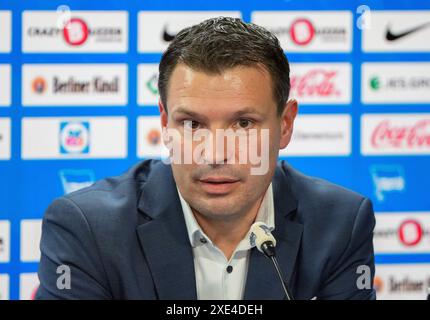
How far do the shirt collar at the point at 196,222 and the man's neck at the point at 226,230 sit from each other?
0.10ft

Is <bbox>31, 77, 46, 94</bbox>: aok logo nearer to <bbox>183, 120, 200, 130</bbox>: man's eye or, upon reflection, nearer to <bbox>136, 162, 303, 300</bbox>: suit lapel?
<bbox>136, 162, 303, 300</bbox>: suit lapel

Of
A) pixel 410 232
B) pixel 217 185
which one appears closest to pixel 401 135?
Result: pixel 410 232

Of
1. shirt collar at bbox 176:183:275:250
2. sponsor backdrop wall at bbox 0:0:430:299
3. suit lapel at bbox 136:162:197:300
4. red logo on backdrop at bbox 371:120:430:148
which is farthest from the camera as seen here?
red logo on backdrop at bbox 371:120:430:148

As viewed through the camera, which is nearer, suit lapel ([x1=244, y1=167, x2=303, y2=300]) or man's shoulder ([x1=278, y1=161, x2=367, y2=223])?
suit lapel ([x1=244, y1=167, x2=303, y2=300])

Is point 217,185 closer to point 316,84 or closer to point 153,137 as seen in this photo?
point 153,137

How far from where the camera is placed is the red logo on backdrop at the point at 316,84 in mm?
3408

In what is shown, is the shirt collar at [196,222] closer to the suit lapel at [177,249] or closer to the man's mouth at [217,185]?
the suit lapel at [177,249]

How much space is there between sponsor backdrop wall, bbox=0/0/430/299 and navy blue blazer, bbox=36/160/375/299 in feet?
4.68

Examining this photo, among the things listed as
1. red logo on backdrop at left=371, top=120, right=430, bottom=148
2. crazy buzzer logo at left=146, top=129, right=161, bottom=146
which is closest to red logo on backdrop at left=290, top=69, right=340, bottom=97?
red logo on backdrop at left=371, top=120, right=430, bottom=148

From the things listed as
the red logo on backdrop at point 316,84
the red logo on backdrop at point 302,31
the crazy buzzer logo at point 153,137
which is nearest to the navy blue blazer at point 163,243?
the crazy buzzer logo at point 153,137

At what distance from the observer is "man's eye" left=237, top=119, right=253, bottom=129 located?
1.66 metres

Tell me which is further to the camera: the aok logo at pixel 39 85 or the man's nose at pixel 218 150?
the aok logo at pixel 39 85

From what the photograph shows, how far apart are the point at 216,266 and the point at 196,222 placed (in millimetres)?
148

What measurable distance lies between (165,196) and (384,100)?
2.01 m
